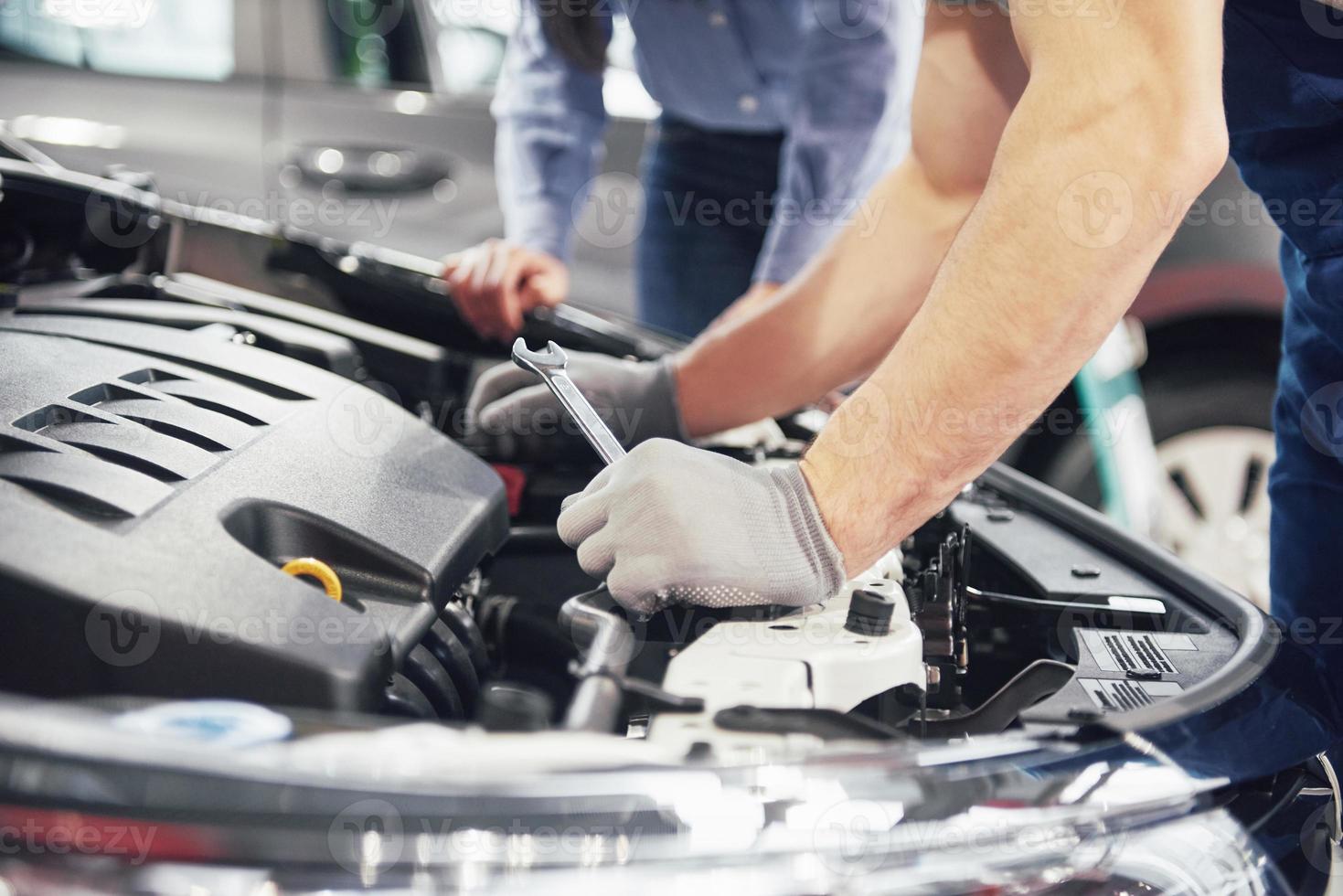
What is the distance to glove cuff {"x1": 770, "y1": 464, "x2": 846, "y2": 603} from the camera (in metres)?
0.83

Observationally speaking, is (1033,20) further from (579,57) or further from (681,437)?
(579,57)

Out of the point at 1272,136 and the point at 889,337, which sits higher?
the point at 1272,136

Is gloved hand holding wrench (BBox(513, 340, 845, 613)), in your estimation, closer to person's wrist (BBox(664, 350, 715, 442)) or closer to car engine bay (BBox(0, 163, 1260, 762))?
car engine bay (BBox(0, 163, 1260, 762))

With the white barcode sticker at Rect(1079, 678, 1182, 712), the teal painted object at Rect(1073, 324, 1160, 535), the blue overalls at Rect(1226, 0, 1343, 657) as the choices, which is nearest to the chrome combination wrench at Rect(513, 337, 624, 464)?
the white barcode sticker at Rect(1079, 678, 1182, 712)

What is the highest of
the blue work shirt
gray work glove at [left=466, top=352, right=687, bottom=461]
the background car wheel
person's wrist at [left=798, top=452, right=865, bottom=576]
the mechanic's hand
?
the blue work shirt

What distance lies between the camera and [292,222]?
7.13 ft

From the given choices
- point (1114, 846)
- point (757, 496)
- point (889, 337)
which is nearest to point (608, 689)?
point (757, 496)

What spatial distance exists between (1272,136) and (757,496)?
608 mm

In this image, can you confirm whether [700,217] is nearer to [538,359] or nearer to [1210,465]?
[538,359]

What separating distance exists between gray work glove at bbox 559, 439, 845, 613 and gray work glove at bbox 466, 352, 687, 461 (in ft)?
1.34

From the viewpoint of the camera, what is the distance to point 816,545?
2.75 ft

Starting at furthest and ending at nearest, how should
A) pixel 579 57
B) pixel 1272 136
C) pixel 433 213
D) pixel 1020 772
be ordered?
pixel 433 213 → pixel 579 57 → pixel 1272 136 → pixel 1020 772

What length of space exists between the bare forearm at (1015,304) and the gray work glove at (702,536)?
0.10ft

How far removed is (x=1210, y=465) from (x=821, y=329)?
53.6 inches
